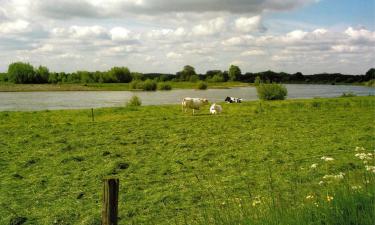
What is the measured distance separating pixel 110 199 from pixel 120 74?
4836 inches

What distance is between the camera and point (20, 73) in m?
105

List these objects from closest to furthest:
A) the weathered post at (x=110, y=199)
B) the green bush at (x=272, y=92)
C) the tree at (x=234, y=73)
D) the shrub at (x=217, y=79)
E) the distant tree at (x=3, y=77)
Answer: the weathered post at (x=110, y=199)
the green bush at (x=272, y=92)
the distant tree at (x=3, y=77)
the shrub at (x=217, y=79)
the tree at (x=234, y=73)

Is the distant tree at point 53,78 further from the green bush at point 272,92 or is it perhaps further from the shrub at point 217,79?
the green bush at point 272,92

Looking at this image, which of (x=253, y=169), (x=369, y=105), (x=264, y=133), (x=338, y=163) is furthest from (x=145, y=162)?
(x=369, y=105)

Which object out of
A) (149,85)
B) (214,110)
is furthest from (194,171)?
(149,85)

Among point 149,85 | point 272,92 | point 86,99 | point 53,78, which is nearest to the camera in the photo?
point 272,92

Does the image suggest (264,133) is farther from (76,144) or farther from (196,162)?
(76,144)

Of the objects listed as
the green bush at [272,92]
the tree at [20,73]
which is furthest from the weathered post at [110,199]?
the tree at [20,73]

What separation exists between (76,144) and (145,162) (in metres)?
4.07

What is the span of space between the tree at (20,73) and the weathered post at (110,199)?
10833cm

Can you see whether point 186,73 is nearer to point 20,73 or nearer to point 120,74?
point 120,74

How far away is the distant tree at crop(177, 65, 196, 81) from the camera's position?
459ft

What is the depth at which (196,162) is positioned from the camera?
11.8m

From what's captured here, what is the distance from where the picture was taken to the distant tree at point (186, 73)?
140 m
